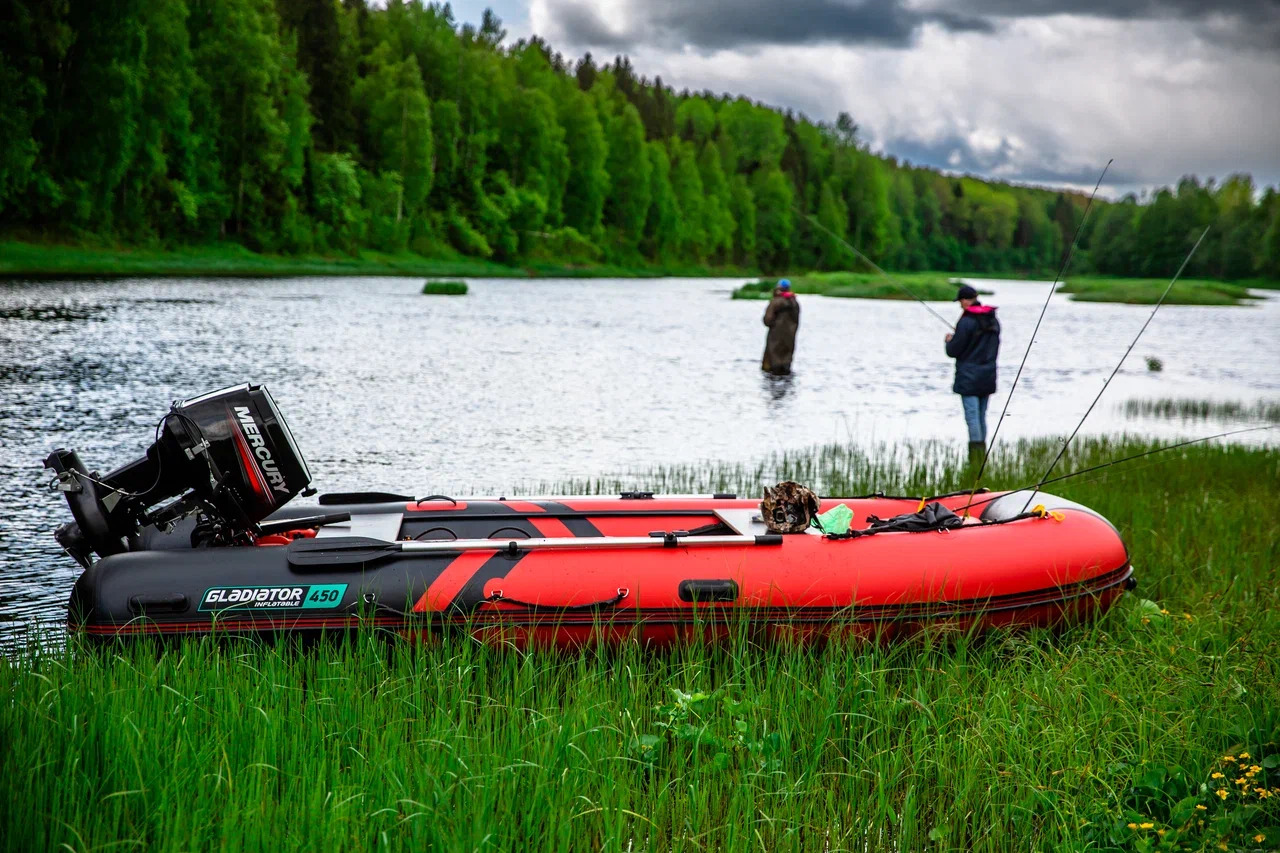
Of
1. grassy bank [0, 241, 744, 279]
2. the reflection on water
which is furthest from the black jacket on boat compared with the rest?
grassy bank [0, 241, 744, 279]

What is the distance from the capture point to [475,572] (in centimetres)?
499

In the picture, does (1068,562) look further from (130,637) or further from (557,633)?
(130,637)

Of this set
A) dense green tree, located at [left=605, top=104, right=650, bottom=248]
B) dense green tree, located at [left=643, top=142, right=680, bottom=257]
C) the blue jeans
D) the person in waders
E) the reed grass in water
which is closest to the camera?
the blue jeans

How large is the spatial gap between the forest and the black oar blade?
18.8 feet

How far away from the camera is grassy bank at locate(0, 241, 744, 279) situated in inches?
1387

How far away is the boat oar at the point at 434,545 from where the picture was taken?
4.93 meters

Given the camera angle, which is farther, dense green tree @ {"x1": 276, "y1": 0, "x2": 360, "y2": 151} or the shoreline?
dense green tree @ {"x1": 276, "y1": 0, "x2": 360, "y2": 151}

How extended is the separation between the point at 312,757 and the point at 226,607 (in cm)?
153

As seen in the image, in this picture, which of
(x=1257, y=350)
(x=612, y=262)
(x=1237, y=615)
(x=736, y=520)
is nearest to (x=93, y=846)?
(x=736, y=520)

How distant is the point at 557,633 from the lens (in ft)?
16.1

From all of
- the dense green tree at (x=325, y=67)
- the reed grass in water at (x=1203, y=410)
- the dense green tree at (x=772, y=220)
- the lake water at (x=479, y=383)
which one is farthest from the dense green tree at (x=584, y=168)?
the reed grass in water at (x=1203, y=410)

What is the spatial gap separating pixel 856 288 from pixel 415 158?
2484 cm

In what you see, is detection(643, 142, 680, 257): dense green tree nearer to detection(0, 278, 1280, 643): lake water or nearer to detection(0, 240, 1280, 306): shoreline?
detection(0, 240, 1280, 306): shoreline

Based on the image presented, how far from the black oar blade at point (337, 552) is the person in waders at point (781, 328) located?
12.5 metres
